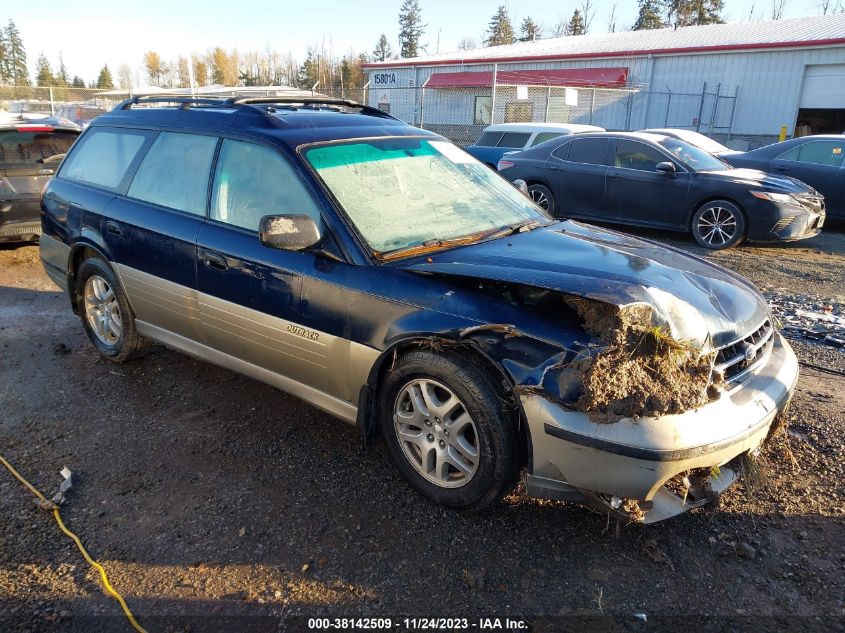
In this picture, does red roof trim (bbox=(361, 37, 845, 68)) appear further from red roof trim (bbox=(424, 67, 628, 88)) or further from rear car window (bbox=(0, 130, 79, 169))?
rear car window (bbox=(0, 130, 79, 169))

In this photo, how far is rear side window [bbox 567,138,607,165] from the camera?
32.5 ft

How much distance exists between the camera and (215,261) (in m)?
3.62

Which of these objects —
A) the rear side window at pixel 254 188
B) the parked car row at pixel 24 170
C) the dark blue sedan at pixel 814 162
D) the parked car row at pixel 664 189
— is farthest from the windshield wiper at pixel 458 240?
the dark blue sedan at pixel 814 162

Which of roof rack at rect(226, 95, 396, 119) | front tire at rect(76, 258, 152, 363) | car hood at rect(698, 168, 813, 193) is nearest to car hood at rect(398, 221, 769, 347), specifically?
roof rack at rect(226, 95, 396, 119)

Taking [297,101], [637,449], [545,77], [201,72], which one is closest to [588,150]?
[297,101]

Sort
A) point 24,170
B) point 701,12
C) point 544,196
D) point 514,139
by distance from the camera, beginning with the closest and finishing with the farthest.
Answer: point 24,170
point 544,196
point 514,139
point 701,12

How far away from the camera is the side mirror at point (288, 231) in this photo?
10.2 feet

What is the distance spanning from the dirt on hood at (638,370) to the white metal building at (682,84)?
18.4 metres

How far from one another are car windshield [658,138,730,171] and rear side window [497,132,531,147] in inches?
138

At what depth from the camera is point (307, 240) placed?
313 centimetres

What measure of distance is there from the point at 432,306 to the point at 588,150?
8.06 metres

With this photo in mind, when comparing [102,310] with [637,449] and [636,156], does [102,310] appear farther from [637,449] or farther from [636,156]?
[636,156]

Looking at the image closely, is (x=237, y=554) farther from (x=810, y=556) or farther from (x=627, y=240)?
(x=627, y=240)

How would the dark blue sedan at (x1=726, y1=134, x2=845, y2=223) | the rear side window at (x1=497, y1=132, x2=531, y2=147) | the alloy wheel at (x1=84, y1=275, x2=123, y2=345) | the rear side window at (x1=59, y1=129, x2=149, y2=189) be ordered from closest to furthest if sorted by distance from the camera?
the rear side window at (x1=59, y1=129, x2=149, y2=189), the alloy wheel at (x1=84, y1=275, x2=123, y2=345), the dark blue sedan at (x1=726, y1=134, x2=845, y2=223), the rear side window at (x1=497, y1=132, x2=531, y2=147)
